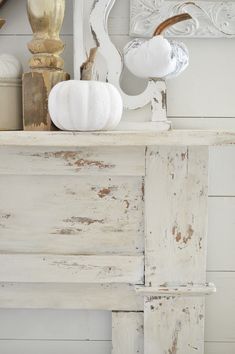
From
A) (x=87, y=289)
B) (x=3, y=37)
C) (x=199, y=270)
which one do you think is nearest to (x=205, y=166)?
(x=199, y=270)

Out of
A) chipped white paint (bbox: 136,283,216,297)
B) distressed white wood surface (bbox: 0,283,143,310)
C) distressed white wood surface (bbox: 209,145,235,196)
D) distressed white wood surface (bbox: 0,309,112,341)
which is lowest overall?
distressed white wood surface (bbox: 0,309,112,341)

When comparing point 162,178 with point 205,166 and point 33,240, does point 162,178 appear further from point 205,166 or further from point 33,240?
point 33,240

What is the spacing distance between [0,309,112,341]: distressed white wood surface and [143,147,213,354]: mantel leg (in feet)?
0.34

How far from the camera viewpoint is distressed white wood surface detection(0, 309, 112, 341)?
0.94 meters

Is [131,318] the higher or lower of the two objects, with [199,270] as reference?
lower

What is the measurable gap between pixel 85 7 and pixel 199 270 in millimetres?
539

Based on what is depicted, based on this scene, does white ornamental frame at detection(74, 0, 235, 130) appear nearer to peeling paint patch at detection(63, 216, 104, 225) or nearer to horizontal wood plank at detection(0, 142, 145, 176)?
horizontal wood plank at detection(0, 142, 145, 176)

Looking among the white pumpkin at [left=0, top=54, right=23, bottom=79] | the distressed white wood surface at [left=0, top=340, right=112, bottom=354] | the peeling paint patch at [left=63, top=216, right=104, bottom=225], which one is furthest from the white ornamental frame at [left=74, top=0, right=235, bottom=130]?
the distressed white wood surface at [left=0, top=340, right=112, bottom=354]

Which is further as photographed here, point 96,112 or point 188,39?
point 188,39


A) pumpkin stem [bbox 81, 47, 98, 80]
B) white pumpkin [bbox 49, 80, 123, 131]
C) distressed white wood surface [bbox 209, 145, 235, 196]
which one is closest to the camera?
white pumpkin [bbox 49, 80, 123, 131]

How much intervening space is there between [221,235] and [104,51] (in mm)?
430

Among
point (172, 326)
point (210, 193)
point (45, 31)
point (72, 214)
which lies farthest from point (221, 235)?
point (45, 31)

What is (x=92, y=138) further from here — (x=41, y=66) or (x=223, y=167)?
(x=223, y=167)

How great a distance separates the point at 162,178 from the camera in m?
0.84
